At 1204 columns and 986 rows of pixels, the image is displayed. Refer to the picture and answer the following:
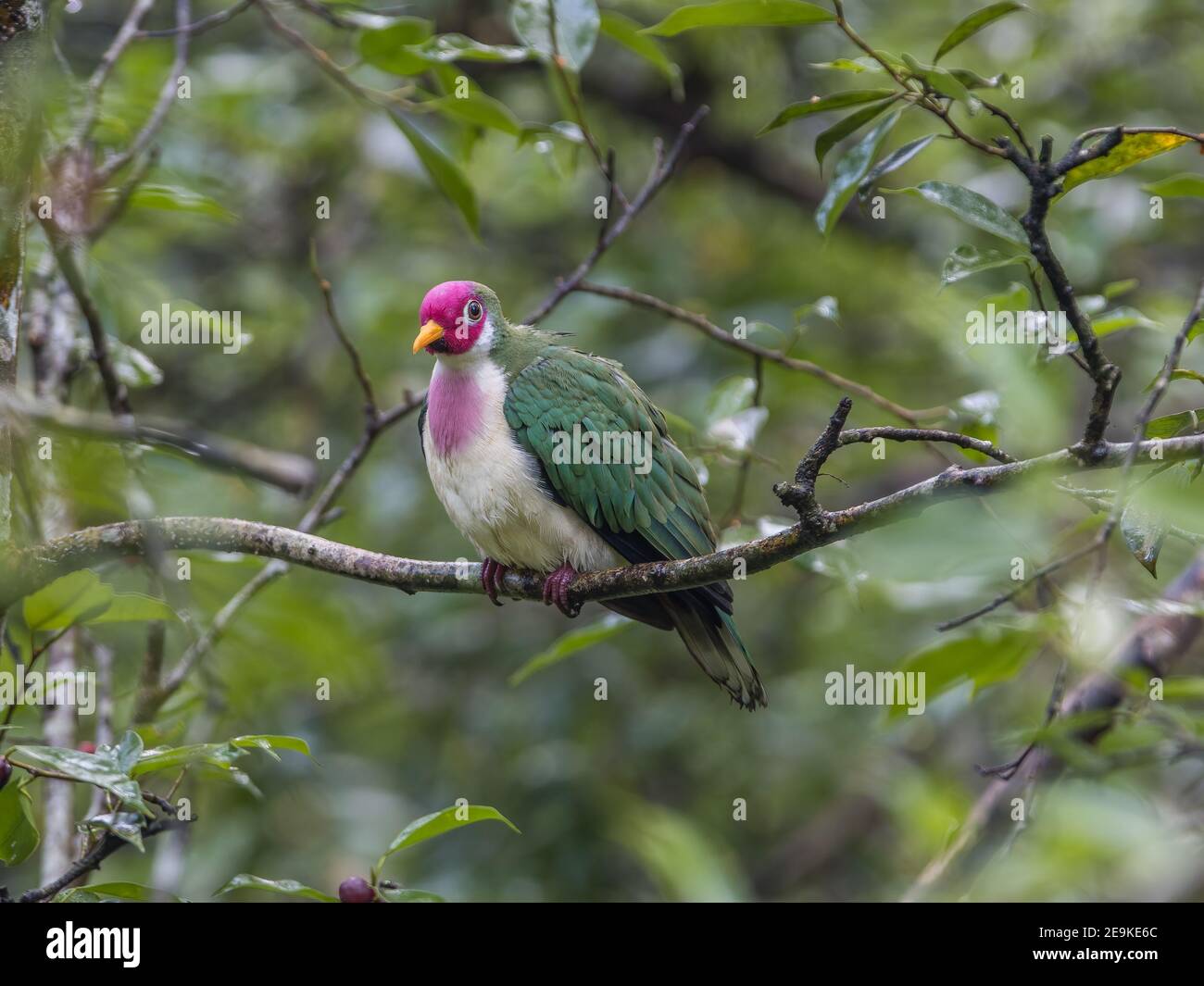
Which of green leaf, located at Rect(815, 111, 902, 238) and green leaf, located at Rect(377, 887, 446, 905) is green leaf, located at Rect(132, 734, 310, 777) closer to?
green leaf, located at Rect(377, 887, 446, 905)

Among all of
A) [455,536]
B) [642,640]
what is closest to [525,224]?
[455,536]

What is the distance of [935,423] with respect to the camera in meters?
4.77

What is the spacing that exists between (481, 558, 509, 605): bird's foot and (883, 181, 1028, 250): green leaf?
1627mm

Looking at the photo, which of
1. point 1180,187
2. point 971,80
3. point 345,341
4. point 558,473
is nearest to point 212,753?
point 345,341

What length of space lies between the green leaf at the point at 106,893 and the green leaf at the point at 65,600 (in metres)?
0.63

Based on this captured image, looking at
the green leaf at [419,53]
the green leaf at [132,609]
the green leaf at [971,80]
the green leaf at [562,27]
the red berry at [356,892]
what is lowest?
the red berry at [356,892]

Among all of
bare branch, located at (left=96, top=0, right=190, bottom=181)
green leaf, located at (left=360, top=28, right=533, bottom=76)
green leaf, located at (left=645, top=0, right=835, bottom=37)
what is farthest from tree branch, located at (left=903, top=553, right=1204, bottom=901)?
bare branch, located at (left=96, top=0, right=190, bottom=181)

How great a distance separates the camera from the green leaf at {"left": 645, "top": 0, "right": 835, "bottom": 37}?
112 inches

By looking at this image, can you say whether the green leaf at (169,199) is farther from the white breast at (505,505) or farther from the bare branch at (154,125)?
the white breast at (505,505)

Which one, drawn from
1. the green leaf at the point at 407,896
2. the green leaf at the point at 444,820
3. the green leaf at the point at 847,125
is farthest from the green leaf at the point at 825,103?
the green leaf at the point at 407,896

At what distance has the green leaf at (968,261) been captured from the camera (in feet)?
9.32

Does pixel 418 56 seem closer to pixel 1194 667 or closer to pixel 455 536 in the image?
pixel 455 536

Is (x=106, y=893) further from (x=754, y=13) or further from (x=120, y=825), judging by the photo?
(x=754, y=13)

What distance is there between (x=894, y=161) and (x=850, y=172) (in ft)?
0.44
